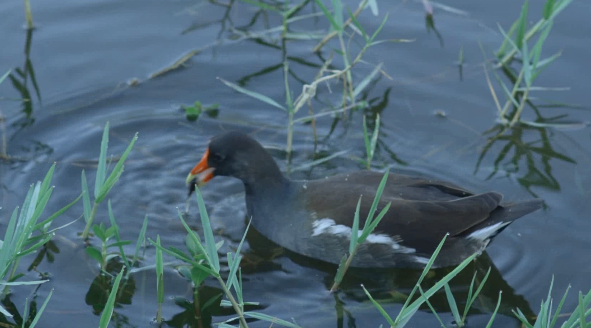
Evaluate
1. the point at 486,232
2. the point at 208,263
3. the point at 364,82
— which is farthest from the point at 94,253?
the point at 364,82

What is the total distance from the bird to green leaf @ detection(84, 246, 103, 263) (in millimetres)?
947

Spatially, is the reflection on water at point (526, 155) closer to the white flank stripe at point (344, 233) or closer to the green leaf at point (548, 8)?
the green leaf at point (548, 8)

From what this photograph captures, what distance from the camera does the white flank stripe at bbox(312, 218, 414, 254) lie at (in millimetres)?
4566

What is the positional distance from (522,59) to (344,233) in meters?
1.90

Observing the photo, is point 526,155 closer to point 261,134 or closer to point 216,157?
point 261,134

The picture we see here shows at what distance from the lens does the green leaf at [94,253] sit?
13.2 feet

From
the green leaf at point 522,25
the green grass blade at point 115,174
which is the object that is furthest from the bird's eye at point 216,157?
the green leaf at point 522,25

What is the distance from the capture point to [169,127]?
18.8ft

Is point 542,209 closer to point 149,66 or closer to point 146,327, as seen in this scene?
point 146,327

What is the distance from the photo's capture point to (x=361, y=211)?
4508 millimetres

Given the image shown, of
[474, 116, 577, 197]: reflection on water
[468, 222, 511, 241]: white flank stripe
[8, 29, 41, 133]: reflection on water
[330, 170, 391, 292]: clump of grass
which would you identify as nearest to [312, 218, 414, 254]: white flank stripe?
[468, 222, 511, 241]: white flank stripe

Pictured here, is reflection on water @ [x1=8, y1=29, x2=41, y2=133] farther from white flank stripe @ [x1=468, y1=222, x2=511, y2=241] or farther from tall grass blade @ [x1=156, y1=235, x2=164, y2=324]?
white flank stripe @ [x1=468, y1=222, x2=511, y2=241]

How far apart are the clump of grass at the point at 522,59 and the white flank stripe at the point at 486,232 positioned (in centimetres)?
121

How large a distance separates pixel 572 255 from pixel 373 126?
5.49 feet
